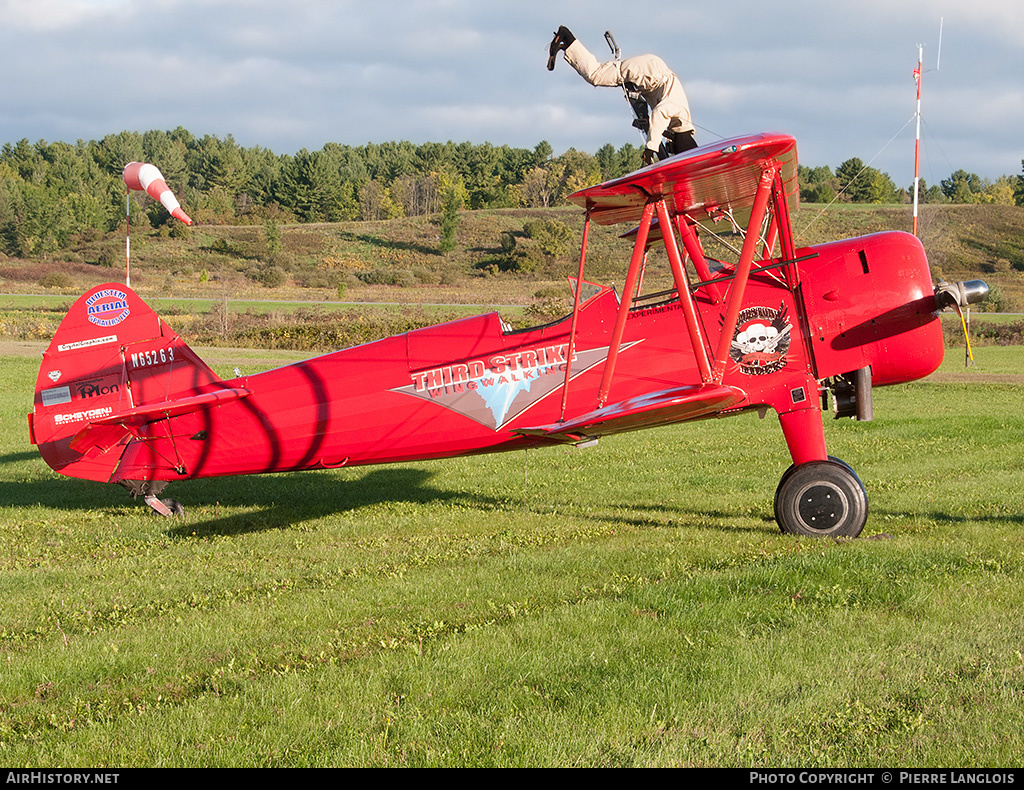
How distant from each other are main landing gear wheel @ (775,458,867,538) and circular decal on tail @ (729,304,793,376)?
0.98m

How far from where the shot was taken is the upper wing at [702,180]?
6.82 metres

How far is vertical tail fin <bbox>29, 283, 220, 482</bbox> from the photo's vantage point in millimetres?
9719

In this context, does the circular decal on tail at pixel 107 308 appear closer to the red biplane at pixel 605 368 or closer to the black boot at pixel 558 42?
the red biplane at pixel 605 368

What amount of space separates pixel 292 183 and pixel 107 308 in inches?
4140

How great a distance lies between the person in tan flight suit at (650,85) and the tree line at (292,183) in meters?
76.1

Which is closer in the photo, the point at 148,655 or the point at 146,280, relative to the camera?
the point at 148,655

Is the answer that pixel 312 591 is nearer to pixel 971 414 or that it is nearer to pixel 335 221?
pixel 971 414

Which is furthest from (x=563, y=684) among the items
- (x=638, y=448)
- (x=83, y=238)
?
(x=83, y=238)

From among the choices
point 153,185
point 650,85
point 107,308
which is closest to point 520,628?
point 650,85

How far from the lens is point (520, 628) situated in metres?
5.52

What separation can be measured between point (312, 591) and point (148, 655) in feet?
5.08

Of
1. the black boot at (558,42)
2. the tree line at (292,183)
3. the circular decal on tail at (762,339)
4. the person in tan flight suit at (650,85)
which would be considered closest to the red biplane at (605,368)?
the circular decal on tail at (762,339)

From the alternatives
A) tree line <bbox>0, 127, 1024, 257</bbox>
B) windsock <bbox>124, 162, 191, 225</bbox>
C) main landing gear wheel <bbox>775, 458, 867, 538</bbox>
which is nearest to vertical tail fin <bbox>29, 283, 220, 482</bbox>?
windsock <bbox>124, 162, 191, 225</bbox>

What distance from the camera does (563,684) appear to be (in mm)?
4566
